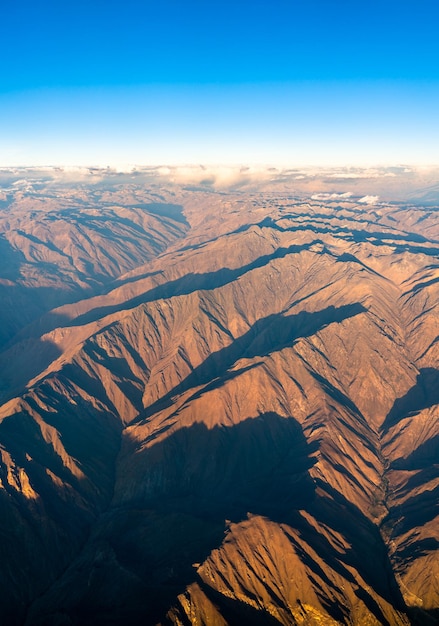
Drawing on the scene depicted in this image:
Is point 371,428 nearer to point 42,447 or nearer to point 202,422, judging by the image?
point 202,422

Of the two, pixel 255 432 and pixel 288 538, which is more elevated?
pixel 288 538

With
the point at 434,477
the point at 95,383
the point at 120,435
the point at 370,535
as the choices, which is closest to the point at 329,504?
the point at 370,535

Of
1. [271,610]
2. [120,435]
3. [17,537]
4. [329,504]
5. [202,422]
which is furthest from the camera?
[120,435]

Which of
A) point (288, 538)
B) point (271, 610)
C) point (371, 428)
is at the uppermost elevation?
point (288, 538)

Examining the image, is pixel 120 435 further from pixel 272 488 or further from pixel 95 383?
pixel 272 488

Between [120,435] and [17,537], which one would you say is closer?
[17,537]

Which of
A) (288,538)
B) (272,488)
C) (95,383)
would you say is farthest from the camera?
(95,383)

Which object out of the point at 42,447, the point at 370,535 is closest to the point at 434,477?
the point at 370,535

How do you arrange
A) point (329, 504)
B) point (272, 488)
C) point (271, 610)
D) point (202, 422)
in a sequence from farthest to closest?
point (202, 422) < point (272, 488) < point (329, 504) < point (271, 610)

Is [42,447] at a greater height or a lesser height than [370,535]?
greater
